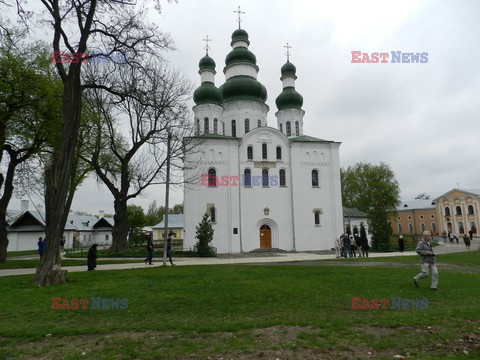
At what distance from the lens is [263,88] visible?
34938 millimetres

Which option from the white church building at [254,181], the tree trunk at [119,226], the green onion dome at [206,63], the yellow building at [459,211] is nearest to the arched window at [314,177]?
the white church building at [254,181]

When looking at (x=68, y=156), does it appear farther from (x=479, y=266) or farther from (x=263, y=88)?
(x=263, y=88)

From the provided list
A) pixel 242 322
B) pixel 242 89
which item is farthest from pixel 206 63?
pixel 242 322

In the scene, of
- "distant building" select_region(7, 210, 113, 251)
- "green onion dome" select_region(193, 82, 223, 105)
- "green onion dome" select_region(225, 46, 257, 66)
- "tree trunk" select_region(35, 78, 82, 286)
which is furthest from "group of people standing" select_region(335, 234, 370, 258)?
"distant building" select_region(7, 210, 113, 251)

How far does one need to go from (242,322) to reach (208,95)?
29.4 m

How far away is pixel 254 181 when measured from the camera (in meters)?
30.4

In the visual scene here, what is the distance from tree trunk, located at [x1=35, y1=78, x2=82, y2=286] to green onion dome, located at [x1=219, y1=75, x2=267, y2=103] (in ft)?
75.1

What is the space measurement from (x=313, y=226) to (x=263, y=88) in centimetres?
1540

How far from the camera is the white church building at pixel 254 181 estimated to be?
95.7ft

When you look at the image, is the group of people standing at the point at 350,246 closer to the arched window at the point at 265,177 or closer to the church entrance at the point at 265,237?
the church entrance at the point at 265,237

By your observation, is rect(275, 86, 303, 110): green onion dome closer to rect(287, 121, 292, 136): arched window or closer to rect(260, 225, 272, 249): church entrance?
rect(287, 121, 292, 136): arched window

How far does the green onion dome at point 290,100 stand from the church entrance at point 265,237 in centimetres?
1383

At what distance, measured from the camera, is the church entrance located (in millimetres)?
29859

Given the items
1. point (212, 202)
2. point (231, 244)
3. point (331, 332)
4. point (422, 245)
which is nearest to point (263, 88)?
point (212, 202)
